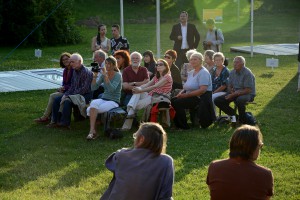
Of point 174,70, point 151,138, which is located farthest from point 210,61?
point 151,138

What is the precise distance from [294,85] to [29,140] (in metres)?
6.77

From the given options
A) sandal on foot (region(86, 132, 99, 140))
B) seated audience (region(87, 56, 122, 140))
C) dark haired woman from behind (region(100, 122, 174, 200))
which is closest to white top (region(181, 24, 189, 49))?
seated audience (region(87, 56, 122, 140))

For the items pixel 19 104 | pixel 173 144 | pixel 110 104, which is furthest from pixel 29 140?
pixel 19 104

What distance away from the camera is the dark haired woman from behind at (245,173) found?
4.30m

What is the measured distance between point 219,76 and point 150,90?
1.36 m

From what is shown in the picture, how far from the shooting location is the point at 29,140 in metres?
8.81

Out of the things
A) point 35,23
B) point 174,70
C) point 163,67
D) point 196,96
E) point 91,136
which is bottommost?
point 91,136

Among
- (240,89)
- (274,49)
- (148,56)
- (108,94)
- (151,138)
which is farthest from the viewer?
(274,49)

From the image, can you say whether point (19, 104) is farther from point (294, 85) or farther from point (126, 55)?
point (294, 85)

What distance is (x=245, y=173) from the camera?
432cm

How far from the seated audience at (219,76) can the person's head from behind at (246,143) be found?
543cm

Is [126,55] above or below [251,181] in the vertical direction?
above

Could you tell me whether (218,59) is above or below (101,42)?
below

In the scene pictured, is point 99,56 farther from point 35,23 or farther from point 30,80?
point 35,23
